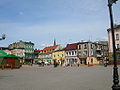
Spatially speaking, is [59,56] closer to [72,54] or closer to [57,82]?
[72,54]

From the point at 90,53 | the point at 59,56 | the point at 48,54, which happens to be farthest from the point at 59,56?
the point at 90,53

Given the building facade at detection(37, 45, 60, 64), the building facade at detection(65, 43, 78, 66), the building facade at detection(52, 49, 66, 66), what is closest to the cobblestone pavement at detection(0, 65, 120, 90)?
the building facade at detection(65, 43, 78, 66)

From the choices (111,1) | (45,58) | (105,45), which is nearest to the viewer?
(111,1)

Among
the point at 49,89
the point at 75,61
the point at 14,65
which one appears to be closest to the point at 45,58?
the point at 75,61

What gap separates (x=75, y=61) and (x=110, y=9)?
74.8 meters

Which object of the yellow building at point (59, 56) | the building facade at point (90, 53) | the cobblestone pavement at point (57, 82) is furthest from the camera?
the yellow building at point (59, 56)

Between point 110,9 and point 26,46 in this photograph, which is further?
point 26,46

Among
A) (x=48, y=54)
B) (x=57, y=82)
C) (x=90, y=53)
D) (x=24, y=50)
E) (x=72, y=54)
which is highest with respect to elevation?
(x=24, y=50)

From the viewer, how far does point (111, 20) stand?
8.82 meters

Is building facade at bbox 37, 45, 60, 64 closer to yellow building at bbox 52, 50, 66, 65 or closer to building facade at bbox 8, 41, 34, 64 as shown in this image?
yellow building at bbox 52, 50, 66, 65

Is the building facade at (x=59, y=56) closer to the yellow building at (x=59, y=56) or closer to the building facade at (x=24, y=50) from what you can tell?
the yellow building at (x=59, y=56)

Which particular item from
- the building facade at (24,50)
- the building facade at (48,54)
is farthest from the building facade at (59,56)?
the building facade at (24,50)

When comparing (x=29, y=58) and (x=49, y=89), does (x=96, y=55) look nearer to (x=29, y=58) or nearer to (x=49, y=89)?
(x=29, y=58)

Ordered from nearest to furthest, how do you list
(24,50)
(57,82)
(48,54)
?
(57,82), (48,54), (24,50)
